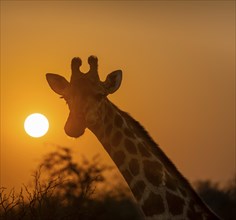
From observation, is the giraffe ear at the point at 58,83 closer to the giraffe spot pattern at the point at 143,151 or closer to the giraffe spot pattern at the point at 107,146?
the giraffe spot pattern at the point at 107,146

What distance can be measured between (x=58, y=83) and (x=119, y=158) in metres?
1.50

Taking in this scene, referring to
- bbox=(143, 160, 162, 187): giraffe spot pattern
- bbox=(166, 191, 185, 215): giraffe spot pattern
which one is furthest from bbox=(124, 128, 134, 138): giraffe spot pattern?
bbox=(166, 191, 185, 215): giraffe spot pattern

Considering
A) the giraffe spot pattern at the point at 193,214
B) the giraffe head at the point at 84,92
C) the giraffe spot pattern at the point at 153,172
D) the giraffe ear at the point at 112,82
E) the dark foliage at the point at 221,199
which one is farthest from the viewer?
the dark foliage at the point at 221,199

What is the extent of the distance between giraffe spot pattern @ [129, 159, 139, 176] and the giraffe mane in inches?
10.4

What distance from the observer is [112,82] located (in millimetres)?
12266

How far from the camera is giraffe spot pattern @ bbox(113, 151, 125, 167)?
1186 centimetres

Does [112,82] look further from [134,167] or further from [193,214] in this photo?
[193,214]

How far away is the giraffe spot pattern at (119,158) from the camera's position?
1186cm

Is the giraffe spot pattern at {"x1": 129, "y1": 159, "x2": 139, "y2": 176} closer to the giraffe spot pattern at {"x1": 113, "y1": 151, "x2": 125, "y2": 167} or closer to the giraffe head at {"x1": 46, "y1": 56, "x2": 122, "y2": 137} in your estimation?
the giraffe spot pattern at {"x1": 113, "y1": 151, "x2": 125, "y2": 167}

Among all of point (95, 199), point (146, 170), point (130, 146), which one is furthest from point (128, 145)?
point (95, 199)

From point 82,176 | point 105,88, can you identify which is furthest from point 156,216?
point 82,176

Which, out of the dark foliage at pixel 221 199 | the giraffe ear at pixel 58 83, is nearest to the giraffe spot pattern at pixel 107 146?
the giraffe ear at pixel 58 83

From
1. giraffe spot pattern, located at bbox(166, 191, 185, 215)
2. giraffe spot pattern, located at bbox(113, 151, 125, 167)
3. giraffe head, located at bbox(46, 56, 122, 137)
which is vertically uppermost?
giraffe head, located at bbox(46, 56, 122, 137)

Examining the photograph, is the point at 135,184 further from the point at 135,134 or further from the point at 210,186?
the point at 210,186
